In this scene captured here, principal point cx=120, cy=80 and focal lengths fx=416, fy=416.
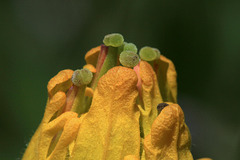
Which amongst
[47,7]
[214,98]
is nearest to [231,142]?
[214,98]

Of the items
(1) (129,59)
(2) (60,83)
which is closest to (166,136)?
(1) (129,59)

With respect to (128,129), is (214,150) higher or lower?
lower

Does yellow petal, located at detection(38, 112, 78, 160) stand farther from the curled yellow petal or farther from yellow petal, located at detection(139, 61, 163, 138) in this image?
the curled yellow petal

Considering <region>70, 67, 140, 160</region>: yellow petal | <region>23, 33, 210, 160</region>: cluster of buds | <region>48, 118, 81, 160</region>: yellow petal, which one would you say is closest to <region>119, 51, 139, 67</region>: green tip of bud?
<region>23, 33, 210, 160</region>: cluster of buds

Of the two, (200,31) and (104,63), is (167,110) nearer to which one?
(104,63)

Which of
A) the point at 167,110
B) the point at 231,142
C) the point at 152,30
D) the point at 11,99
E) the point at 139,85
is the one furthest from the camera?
the point at 152,30

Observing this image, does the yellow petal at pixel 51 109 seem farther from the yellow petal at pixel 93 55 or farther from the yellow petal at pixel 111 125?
the yellow petal at pixel 93 55

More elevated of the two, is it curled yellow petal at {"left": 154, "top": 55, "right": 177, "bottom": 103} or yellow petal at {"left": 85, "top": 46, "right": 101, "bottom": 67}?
yellow petal at {"left": 85, "top": 46, "right": 101, "bottom": 67}
